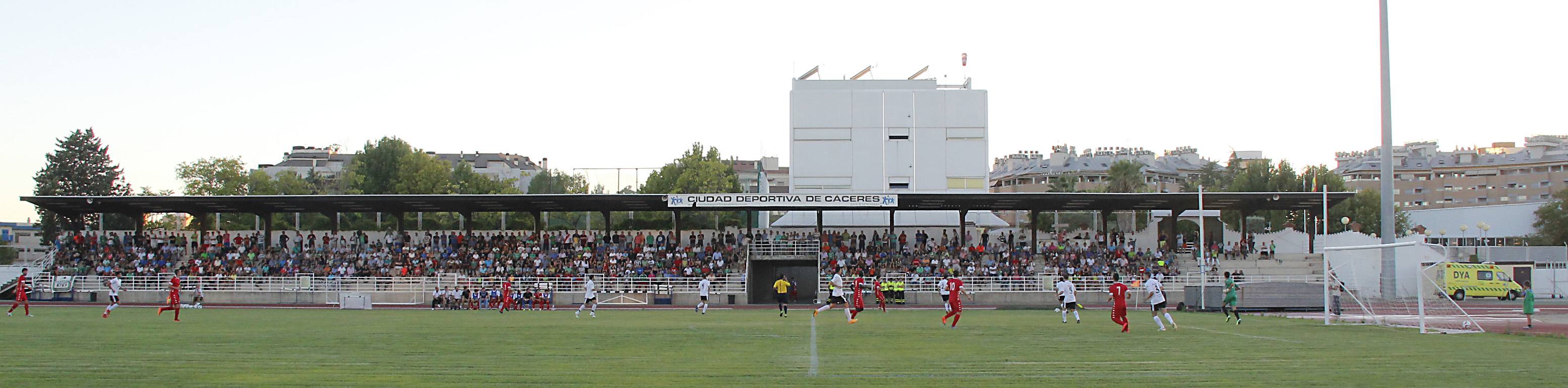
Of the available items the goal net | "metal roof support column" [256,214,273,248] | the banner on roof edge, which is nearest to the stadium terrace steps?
the banner on roof edge

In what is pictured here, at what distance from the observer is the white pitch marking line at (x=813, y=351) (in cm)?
1367

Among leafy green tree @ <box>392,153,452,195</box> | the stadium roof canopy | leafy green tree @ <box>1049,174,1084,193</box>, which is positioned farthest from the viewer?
leafy green tree @ <box>1049,174,1084,193</box>

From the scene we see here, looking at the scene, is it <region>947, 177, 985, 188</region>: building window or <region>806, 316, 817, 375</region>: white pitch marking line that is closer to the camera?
<region>806, 316, 817, 375</region>: white pitch marking line

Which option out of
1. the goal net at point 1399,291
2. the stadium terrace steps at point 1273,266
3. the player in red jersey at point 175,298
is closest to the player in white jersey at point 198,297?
the player in red jersey at point 175,298

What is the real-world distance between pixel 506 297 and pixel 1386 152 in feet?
88.9

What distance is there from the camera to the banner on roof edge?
46875 mm

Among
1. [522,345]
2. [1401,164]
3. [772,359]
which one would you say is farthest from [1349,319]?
[1401,164]

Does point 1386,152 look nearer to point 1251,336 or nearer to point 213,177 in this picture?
point 1251,336

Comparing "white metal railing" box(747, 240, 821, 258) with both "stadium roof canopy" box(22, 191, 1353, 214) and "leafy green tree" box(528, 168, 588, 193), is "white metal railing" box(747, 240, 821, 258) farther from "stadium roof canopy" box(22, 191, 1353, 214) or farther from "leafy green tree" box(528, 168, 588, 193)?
"leafy green tree" box(528, 168, 588, 193)

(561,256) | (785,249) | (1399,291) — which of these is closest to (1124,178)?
(785,249)

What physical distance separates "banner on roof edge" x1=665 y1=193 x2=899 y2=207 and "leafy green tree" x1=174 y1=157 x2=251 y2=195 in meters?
56.9

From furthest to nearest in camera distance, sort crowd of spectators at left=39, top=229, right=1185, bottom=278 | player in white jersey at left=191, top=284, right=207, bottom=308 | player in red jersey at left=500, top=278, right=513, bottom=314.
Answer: crowd of spectators at left=39, top=229, right=1185, bottom=278, player in white jersey at left=191, top=284, right=207, bottom=308, player in red jersey at left=500, top=278, right=513, bottom=314

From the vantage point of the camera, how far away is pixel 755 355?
53.2 ft

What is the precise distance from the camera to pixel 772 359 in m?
15.4
